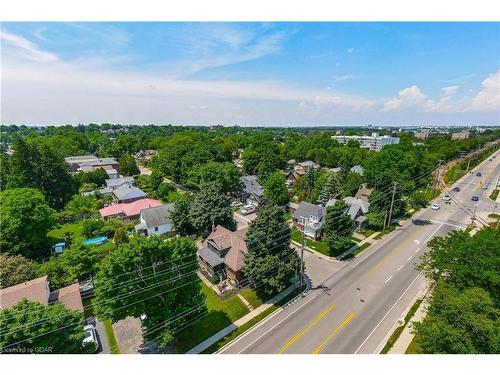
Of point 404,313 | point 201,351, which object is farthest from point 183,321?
point 404,313

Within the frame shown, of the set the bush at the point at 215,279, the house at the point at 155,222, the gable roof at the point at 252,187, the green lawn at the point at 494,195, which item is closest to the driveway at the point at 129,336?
the bush at the point at 215,279

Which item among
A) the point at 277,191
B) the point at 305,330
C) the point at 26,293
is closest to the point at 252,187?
the point at 277,191

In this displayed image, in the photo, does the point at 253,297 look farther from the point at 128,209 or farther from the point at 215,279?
the point at 128,209

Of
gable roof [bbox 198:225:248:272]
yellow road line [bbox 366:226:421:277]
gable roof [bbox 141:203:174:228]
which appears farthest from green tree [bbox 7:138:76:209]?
yellow road line [bbox 366:226:421:277]

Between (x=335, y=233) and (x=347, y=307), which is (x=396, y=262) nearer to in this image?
(x=335, y=233)

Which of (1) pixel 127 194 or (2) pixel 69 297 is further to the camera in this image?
(1) pixel 127 194

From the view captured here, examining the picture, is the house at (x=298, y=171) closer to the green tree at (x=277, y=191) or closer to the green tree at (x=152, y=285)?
the green tree at (x=277, y=191)
